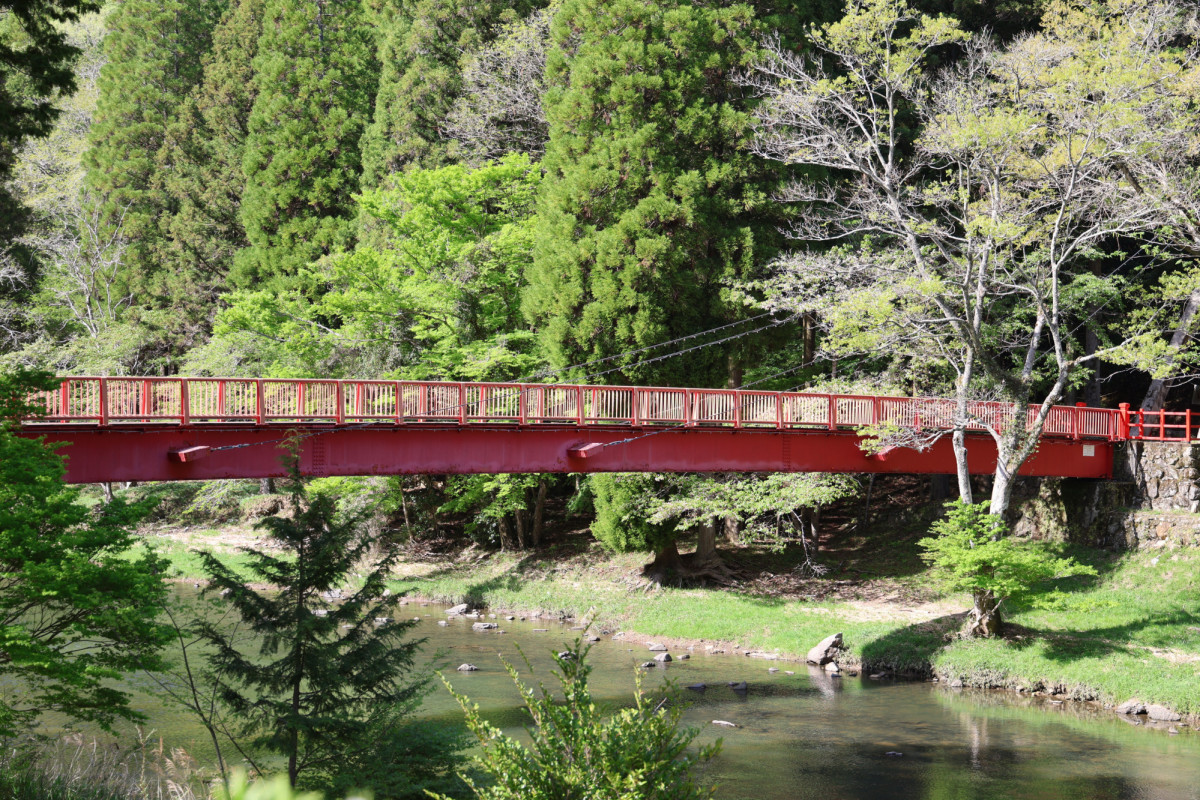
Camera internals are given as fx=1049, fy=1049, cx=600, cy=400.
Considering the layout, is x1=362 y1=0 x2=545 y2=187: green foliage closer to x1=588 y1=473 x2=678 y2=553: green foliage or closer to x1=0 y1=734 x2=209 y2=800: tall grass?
x1=588 y1=473 x2=678 y2=553: green foliage

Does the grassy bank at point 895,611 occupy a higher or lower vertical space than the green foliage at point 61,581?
lower

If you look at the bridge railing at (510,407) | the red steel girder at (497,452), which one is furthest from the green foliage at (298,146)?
the red steel girder at (497,452)

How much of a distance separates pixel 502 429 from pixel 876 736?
8.27m

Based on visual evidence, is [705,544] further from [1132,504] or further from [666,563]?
[1132,504]

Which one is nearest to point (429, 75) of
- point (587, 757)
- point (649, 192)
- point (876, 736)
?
point (649, 192)

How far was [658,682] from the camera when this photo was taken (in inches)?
762

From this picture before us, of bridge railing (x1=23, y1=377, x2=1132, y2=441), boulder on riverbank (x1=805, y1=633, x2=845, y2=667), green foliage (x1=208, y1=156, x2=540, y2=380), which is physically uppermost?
green foliage (x1=208, y1=156, x2=540, y2=380)

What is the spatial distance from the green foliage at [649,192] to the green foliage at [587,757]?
1840 centimetres

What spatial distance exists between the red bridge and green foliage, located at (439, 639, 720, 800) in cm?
1004

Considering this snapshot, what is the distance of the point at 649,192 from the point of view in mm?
26188

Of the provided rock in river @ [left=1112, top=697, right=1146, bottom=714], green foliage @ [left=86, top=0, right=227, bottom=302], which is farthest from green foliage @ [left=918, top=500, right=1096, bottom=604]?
green foliage @ [left=86, top=0, right=227, bottom=302]

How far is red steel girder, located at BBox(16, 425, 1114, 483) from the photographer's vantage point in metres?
16.3

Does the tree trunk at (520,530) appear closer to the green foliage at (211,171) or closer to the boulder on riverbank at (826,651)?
the boulder on riverbank at (826,651)

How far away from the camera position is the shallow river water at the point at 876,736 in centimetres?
1438
